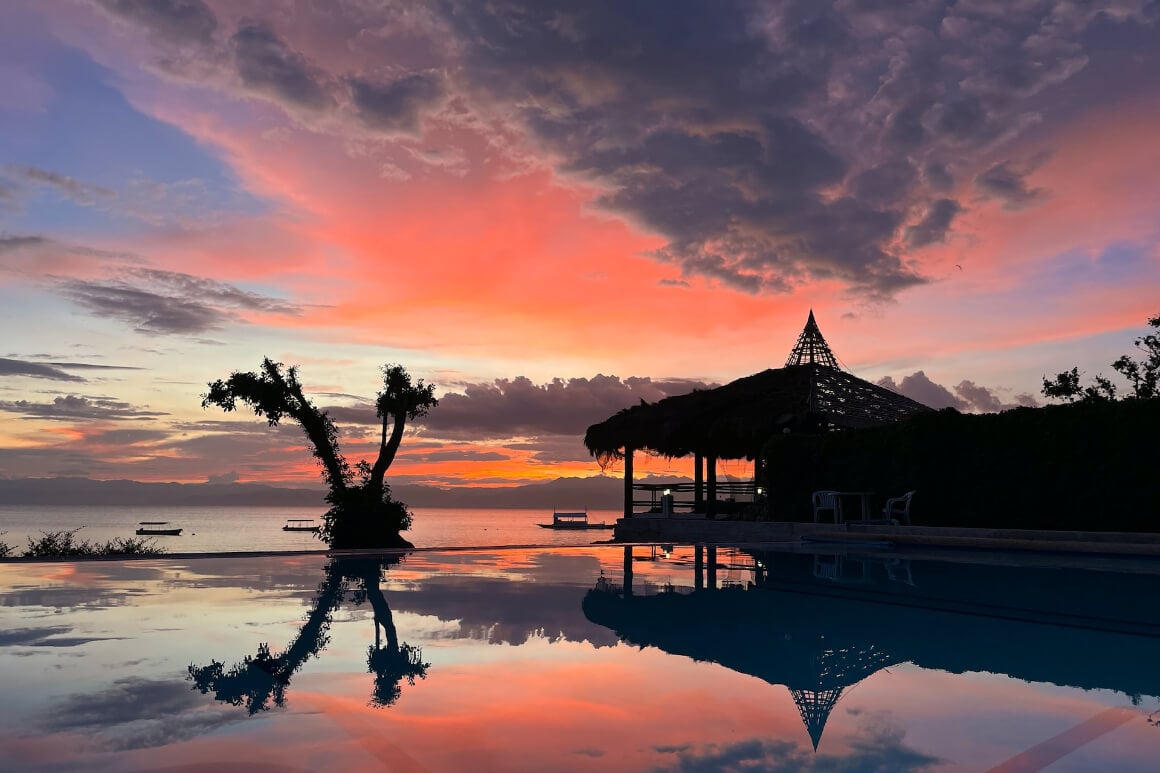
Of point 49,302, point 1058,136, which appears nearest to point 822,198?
point 1058,136

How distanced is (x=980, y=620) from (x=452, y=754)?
19.2 feet

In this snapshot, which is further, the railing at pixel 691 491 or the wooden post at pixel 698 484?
the railing at pixel 691 491

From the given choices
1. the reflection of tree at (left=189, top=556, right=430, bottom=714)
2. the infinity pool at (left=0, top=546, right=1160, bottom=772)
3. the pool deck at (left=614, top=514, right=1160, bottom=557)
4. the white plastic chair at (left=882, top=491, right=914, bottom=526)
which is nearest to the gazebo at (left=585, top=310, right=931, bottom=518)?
the pool deck at (left=614, top=514, right=1160, bottom=557)

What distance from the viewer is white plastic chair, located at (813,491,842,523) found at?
18.2 meters

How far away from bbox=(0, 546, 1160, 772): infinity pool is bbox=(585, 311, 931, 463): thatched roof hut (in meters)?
13.7

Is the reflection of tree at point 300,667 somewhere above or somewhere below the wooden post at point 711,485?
below

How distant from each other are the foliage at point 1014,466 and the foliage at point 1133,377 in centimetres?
1140

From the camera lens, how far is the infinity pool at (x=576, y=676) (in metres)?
3.64

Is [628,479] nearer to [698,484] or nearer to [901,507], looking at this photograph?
[698,484]

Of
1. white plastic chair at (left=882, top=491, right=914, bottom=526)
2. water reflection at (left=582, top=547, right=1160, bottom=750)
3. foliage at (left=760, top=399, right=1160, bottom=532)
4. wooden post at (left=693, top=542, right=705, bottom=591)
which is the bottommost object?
wooden post at (left=693, top=542, right=705, bottom=591)

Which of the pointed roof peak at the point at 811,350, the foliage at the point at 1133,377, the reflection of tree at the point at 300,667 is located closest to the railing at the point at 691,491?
the pointed roof peak at the point at 811,350

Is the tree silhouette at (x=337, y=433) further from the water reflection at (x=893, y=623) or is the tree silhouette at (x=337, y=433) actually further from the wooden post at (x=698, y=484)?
the wooden post at (x=698, y=484)

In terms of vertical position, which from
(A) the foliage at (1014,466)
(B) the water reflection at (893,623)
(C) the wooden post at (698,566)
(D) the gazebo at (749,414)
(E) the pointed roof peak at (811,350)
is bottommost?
(C) the wooden post at (698,566)

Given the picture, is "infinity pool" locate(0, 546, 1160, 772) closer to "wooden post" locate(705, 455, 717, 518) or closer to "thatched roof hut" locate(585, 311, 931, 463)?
"thatched roof hut" locate(585, 311, 931, 463)
